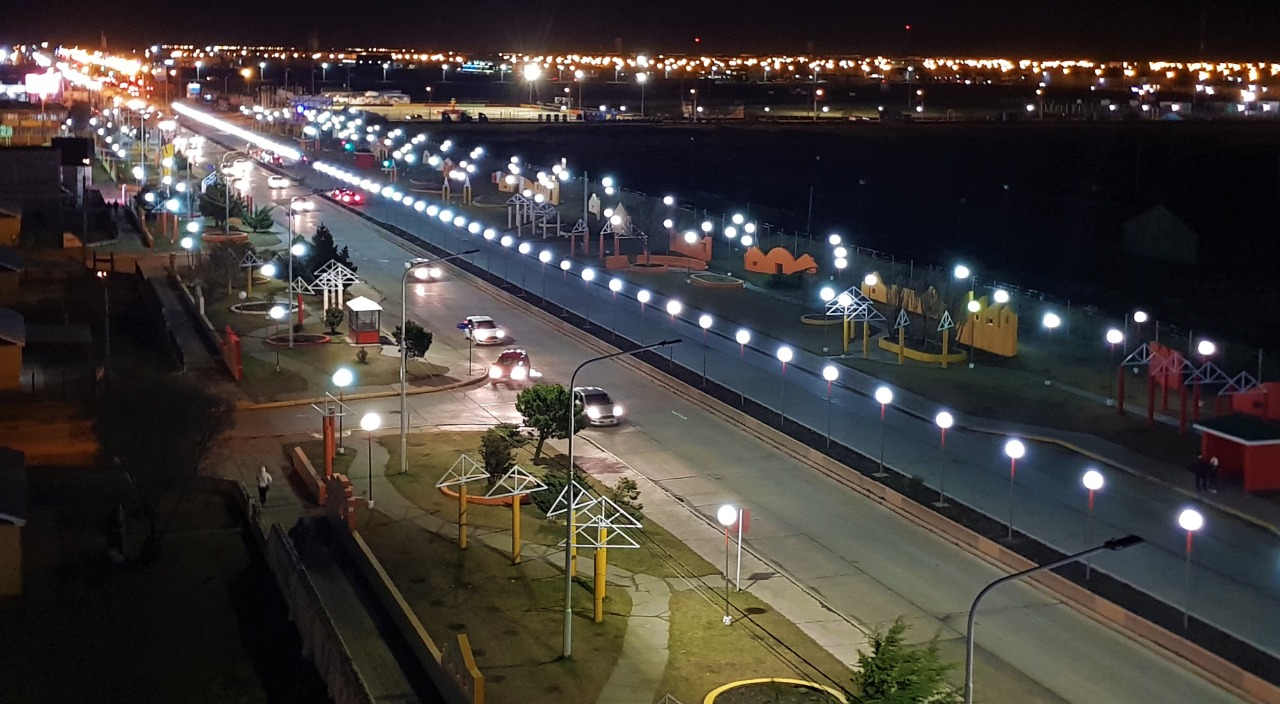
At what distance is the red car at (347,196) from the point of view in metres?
79.7

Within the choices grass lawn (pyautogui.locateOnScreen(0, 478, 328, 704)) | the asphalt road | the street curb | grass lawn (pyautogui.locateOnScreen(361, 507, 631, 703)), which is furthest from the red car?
grass lawn (pyautogui.locateOnScreen(361, 507, 631, 703))

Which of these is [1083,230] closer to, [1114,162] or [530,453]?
[1114,162]

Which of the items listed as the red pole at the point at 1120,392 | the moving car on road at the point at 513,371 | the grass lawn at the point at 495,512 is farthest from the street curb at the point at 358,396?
the red pole at the point at 1120,392

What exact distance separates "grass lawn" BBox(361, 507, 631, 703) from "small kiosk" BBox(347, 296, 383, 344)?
16.7 meters

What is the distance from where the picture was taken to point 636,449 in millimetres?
32969

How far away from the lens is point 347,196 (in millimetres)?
80562

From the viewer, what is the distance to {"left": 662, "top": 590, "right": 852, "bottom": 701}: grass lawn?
20703 mm

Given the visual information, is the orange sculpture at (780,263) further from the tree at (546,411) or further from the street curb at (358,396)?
the tree at (546,411)

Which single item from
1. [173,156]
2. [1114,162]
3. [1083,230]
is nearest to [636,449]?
[1083,230]

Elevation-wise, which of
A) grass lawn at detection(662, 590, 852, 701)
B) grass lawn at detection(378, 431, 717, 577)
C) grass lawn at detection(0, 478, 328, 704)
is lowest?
grass lawn at detection(0, 478, 328, 704)

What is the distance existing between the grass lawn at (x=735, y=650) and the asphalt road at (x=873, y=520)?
163cm

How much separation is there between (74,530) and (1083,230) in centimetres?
6607

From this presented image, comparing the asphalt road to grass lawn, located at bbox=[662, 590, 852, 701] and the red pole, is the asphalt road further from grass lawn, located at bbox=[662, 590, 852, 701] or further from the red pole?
the red pole

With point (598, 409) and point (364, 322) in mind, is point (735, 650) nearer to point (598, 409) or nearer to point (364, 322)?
Answer: point (598, 409)
